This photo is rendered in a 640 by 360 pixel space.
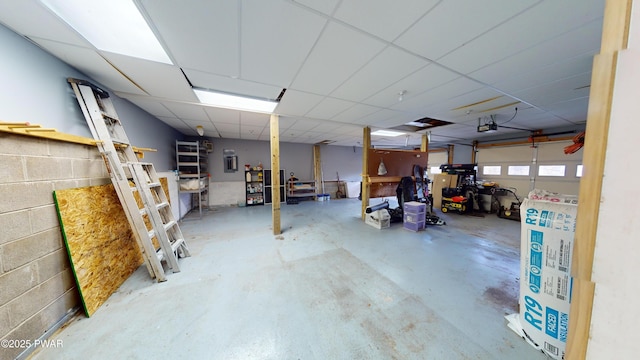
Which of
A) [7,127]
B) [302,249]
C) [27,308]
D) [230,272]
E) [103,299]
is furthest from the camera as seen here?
[302,249]

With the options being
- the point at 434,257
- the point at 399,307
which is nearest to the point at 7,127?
the point at 399,307

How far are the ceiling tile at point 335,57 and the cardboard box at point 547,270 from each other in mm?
1867

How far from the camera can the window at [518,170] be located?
5.40m

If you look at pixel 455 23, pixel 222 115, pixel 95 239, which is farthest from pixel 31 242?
pixel 455 23

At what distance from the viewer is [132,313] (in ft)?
5.88

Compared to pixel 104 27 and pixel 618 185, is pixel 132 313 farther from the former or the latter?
pixel 618 185

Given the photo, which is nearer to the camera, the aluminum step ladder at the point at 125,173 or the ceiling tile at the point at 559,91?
the aluminum step ladder at the point at 125,173

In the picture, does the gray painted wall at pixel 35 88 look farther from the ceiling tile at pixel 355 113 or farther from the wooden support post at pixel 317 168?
the wooden support post at pixel 317 168

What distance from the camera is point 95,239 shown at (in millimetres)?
1938

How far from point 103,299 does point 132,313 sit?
0.43m

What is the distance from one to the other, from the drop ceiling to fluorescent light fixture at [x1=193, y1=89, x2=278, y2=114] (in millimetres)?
173

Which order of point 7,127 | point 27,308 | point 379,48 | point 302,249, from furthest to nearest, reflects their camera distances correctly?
point 302,249 < point 379,48 < point 27,308 < point 7,127

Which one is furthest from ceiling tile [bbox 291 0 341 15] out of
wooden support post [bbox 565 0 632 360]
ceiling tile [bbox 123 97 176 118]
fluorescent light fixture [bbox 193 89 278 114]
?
ceiling tile [bbox 123 97 176 118]

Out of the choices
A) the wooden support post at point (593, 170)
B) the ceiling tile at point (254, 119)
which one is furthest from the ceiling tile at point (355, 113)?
the wooden support post at point (593, 170)
